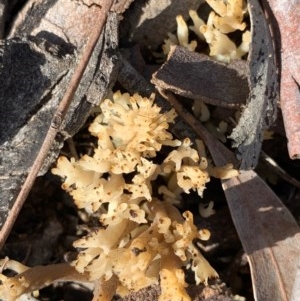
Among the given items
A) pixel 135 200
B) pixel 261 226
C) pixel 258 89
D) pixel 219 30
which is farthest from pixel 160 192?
pixel 219 30

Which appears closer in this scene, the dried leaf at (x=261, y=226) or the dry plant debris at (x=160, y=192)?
the dry plant debris at (x=160, y=192)

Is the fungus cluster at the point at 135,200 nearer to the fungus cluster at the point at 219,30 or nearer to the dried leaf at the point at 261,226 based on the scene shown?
the dried leaf at the point at 261,226

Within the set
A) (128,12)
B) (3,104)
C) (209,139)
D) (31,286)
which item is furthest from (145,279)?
(128,12)

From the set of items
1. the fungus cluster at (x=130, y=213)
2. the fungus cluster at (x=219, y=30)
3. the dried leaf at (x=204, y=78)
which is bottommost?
the fungus cluster at (x=130, y=213)

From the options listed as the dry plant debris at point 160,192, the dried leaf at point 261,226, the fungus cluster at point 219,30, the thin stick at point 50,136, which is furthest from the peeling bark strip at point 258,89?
the thin stick at point 50,136

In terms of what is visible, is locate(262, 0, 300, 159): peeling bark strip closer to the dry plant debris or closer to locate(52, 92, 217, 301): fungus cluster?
the dry plant debris

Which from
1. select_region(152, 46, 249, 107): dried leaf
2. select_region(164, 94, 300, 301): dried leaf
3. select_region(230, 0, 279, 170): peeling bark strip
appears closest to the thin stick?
select_region(152, 46, 249, 107): dried leaf
